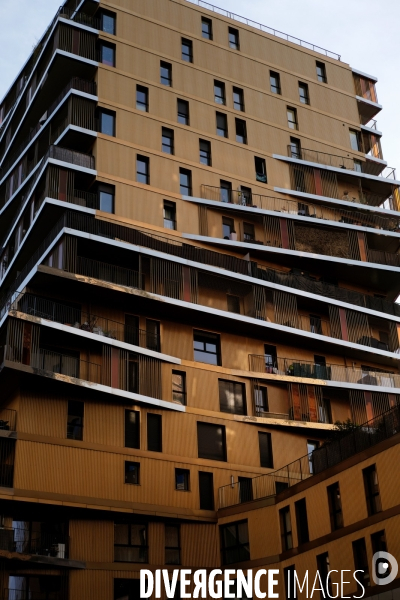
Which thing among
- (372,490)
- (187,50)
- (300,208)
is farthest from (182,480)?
(187,50)

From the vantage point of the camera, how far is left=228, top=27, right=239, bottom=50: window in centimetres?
6050

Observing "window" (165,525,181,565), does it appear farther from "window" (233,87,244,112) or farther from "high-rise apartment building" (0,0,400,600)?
"window" (233,87,244,112)

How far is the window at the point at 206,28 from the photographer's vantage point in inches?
2345

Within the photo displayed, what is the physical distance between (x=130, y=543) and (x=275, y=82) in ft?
112

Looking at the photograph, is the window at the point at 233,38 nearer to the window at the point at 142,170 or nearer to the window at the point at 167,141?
the window at the point at 167,141

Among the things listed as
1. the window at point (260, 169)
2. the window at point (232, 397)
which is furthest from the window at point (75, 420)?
the window at point (260, 169)

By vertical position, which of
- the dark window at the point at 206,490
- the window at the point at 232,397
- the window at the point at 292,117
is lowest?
Answer: the dark window at the point at 206,490

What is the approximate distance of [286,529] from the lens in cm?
3959

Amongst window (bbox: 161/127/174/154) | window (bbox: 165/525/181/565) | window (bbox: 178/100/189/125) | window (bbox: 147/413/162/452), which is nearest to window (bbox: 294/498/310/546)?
window (bbox: 165/525/181/565)

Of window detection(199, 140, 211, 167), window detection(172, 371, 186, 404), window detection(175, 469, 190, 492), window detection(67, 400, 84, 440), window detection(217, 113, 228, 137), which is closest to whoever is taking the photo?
window detection(67, 400, 84, 440)

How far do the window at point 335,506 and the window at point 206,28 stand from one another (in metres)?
34.8

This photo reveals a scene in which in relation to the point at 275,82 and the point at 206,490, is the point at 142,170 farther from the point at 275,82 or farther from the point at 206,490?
the point at 206,490

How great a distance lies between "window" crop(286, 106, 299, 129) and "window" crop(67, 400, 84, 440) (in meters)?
26.9

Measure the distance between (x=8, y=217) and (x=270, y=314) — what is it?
2037cm
